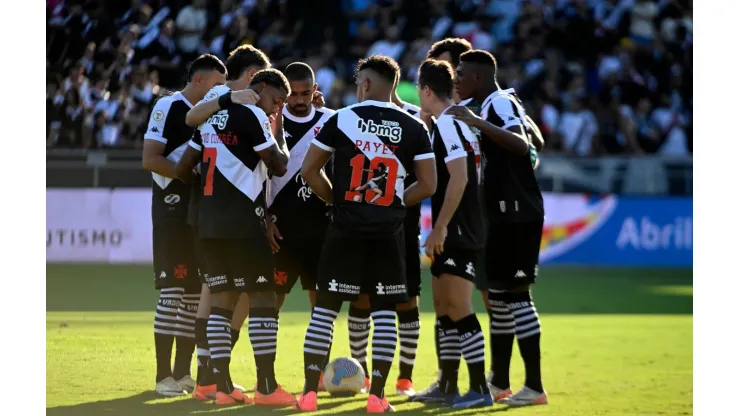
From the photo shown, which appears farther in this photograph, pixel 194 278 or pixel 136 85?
pixel 136 85

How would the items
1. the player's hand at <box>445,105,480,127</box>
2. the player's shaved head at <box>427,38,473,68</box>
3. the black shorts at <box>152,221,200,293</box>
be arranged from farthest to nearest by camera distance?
1. the player's shaved head at <box>427,38,473,68</box>
2. the black shorts at <box>152,221,200,293</box>
3. the player's hand at <box>445,105,480,127</box>

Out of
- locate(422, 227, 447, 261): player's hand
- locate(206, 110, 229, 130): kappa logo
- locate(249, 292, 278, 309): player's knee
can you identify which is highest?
locate(206, 110, 229, 130): kappa logo

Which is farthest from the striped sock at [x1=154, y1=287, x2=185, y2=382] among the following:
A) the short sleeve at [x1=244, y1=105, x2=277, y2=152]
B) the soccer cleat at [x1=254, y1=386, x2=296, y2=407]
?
the short sleeve at [x1=244, y1=105, x2=277, y2=152]

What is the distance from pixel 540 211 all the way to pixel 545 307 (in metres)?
6.02

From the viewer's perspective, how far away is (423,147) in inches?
282

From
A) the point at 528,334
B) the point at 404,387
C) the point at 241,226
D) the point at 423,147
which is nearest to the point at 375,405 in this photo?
the point at 404,387

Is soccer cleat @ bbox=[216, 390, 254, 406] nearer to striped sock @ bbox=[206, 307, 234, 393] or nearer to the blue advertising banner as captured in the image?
striped sock @ bbox=[206, 307, 234, 393]

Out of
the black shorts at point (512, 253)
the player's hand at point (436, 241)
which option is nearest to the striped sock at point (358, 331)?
the black shorts at point (512, 253)

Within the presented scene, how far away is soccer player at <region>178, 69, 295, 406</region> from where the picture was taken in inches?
284

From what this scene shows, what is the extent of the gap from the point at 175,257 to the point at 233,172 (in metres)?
0.99

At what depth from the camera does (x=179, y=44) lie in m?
20.3

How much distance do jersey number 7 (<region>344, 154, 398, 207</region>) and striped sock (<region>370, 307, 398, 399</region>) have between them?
73 cm
